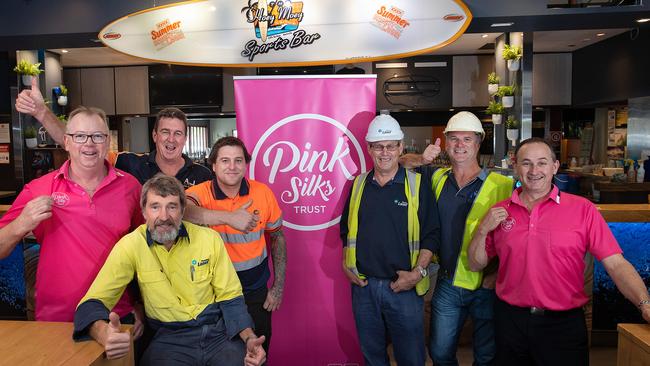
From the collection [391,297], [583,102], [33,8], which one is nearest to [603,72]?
[583,102]

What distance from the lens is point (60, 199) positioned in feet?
6.74

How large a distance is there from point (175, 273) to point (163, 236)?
17 centimetres

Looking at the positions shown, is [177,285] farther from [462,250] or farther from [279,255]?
[462,250]

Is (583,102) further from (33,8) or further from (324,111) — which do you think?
(33,8)

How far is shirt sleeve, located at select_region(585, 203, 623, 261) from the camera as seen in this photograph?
76.9 inches

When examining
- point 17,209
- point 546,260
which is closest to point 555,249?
point 546,260

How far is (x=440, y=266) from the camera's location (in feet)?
8.08

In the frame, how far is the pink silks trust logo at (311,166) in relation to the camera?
2.71 metres

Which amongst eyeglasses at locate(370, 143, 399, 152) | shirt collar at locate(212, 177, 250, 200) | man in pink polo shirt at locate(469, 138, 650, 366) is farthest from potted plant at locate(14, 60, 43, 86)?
man in pink polo shirt at locate(469, 138, 650, 366)

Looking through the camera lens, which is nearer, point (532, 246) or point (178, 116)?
point (532, 246)

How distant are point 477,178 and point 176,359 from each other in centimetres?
159

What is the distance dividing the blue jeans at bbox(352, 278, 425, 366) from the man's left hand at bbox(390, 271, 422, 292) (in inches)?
1.6

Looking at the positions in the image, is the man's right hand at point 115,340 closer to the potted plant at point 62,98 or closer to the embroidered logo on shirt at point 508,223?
the embroidered logo on shirt at point 508,223

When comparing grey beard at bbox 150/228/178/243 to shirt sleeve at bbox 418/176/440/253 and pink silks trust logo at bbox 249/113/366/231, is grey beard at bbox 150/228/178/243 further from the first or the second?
shirt sleeve at bbox 418/176/440/253
